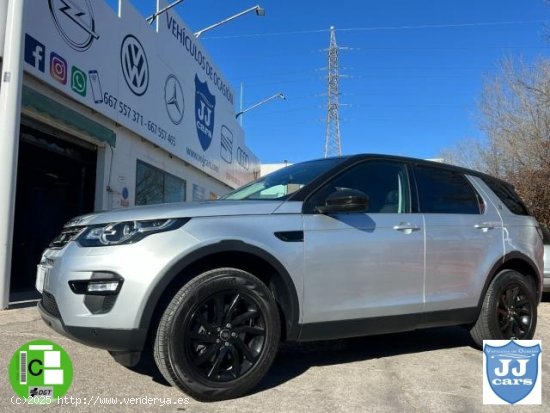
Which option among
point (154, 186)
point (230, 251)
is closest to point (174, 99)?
point (154, 186)

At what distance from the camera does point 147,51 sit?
39.8 ft

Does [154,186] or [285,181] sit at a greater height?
[154,186]

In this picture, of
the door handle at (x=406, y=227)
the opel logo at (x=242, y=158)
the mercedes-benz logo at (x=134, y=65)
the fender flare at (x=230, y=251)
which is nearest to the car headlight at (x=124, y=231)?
the fender flare at (x=230, y=251)

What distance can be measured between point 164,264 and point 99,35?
767cm

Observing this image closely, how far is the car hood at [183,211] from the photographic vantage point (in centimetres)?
366

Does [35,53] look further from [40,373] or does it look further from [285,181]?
[40,373]

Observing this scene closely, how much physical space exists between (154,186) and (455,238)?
946 cm

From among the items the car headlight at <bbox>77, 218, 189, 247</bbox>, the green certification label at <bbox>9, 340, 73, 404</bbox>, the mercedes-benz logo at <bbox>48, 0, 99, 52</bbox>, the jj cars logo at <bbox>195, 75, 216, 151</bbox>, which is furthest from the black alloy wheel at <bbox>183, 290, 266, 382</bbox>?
the jj cars logo at <bbox>195, 75, 216, 151</bbox>

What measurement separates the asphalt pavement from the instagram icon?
4.38 metres

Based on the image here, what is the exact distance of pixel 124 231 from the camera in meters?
3.58

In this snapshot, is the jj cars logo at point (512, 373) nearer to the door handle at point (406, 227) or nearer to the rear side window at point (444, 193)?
the door handle at point (406, 227)

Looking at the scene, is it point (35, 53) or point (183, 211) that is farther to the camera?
point (35, 53)

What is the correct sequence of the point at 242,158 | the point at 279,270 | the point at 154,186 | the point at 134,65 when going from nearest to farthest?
1. the point at 279,270
2. the point at 134,65
3. the point at 154,186
4. the point at 242,158

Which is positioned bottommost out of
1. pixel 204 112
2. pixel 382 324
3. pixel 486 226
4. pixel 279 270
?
pixel 382 324
